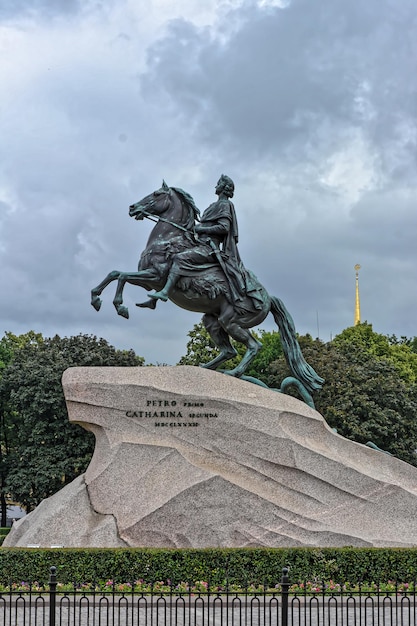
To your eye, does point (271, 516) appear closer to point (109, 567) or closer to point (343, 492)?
point (343, 492)

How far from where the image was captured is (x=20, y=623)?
428 inches

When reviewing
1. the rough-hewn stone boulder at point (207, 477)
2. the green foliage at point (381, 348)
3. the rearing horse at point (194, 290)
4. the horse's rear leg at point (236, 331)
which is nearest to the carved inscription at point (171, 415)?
the rough-hewn stone boulder at point (207, 477)

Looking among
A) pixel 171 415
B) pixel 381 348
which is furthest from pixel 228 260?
pixel 381 348

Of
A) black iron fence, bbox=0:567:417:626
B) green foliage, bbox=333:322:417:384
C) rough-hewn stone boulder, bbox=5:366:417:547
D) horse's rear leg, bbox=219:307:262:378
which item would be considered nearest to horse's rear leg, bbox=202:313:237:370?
horse's rear leg, bbox=219:307:262:378

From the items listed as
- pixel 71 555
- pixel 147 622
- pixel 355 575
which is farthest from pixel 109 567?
pixel 355 575

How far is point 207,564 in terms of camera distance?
1305 centimetres

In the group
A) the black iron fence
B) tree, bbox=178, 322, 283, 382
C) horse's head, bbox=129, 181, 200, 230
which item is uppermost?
tree, bbox=178, 322, 283, 382

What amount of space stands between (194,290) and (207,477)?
3.56 metres

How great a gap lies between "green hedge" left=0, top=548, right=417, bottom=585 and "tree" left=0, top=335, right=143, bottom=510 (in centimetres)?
1589

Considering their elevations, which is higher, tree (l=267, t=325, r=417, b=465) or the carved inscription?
tree (l=267, t=325, r=417, b=465)

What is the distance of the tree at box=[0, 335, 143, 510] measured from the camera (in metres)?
29.2

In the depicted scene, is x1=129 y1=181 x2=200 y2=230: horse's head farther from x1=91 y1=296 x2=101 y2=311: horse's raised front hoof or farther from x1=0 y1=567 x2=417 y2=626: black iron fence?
x1=0 y1=567 x2=417 y2=626: black iron fence

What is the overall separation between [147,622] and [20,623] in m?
1.61

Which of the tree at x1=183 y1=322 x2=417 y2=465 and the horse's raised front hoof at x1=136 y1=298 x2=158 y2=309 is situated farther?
the tree at x1=183 y1=322 x2=417 y2=465
